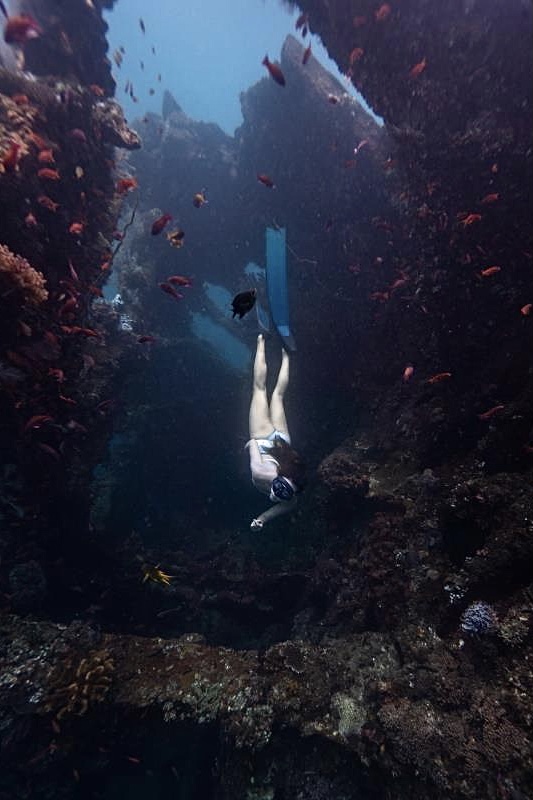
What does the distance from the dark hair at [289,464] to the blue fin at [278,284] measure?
3.97 metres

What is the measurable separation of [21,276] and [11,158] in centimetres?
172

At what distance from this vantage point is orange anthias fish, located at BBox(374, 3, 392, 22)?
714 cm

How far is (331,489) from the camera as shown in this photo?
8359 mm

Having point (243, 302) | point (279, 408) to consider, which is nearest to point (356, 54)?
point (243, 302)

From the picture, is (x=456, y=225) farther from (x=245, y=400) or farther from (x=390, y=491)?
(x=245, y=400)

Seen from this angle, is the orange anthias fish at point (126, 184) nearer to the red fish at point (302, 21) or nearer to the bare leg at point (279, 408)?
the bare leg at point (279, 408)

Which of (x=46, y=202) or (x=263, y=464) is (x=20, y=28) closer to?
(x=46, y=202)

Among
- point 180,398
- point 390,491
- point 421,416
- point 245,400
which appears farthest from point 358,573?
point 180,398

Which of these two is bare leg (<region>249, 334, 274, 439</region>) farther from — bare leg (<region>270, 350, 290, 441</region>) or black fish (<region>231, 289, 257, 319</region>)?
black fish (<region>231, 289, 257, 319</region>)

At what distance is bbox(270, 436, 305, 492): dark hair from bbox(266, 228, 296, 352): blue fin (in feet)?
13.0

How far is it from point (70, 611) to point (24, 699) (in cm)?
271

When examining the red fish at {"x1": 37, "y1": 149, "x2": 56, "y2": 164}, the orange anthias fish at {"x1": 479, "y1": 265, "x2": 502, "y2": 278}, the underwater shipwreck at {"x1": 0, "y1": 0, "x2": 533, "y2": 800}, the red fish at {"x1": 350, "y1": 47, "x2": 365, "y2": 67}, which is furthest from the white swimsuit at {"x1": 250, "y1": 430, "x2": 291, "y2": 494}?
the red fish at {"x1": 350, "y1": 47, "x2": 365, "y2": 67}

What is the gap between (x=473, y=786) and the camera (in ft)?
13.9

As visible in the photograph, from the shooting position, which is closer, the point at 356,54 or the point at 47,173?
the point at 47,173
